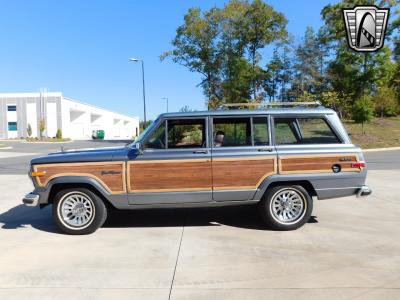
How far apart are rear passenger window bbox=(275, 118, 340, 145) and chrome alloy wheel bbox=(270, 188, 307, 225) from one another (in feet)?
2.75

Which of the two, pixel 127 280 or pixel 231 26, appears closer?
pixel 127 280

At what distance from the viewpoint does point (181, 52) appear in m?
40.5

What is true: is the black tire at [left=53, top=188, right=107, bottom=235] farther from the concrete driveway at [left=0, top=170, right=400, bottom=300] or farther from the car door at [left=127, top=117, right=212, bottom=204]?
the car door at [left=127, top=117, right=212, bottom=204]

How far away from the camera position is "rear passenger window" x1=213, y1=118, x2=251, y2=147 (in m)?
5.88

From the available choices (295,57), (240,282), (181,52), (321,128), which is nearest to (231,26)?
(181,52)

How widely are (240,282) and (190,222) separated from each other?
258 cm

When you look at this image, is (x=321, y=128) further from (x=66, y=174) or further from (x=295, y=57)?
(x=295, y=57)

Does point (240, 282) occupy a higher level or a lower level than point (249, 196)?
lower

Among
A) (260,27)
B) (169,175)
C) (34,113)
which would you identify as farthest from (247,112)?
(34,113)

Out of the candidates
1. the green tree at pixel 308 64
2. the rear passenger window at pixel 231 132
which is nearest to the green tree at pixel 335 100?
the green tree at pixel 308 64

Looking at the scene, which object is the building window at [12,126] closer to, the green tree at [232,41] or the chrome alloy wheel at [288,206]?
the green tree at [232,41]

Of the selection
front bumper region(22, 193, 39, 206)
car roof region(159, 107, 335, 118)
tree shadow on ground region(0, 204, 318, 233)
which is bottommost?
tree shadow on ground region(0, 204, 318, 233)

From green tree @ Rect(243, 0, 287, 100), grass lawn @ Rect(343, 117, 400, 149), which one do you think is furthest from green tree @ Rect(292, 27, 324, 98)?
grass lawn @ Rect(343, 117, 400, 149)

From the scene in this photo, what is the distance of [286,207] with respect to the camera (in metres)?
5.89
